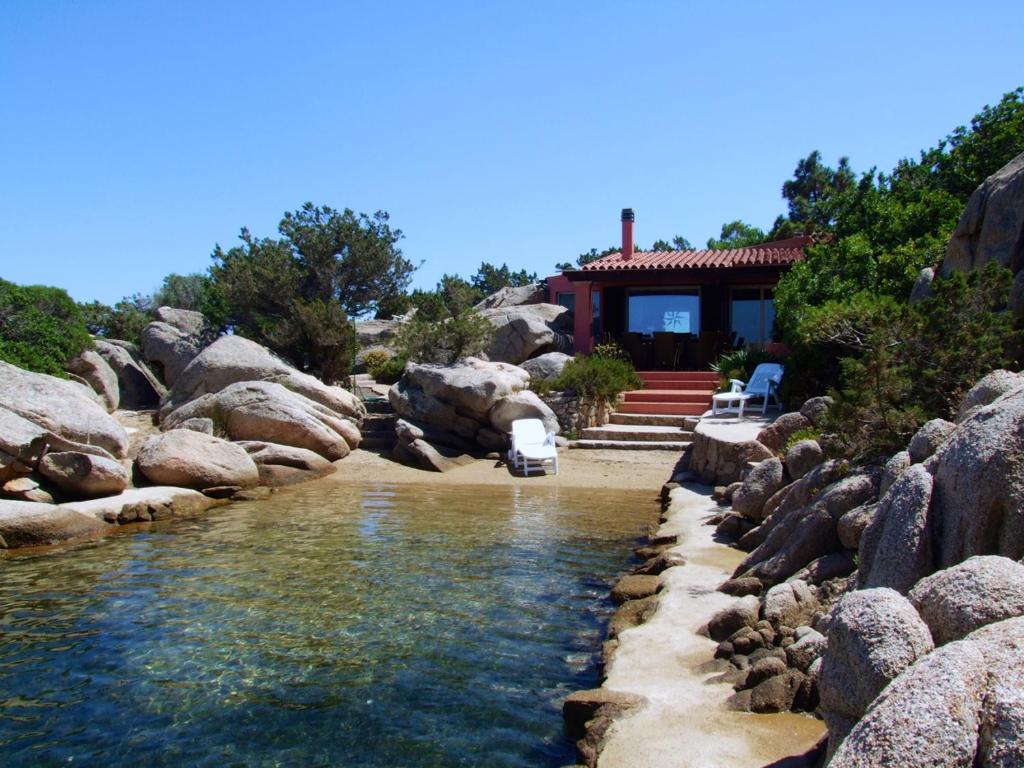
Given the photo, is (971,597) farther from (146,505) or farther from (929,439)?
(146,505)

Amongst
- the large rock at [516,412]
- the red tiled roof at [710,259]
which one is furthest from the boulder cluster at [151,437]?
the red tiled roof at [710,259]

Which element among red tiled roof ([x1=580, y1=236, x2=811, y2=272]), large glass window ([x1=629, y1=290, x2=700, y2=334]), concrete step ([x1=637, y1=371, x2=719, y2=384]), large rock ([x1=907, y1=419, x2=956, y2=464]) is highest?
red tiled roof ([x1=580, y1=236, x2=811, y2=272])

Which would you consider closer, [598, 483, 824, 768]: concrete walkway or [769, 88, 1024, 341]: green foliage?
[598, 483, 824, 768]: concrete walkway

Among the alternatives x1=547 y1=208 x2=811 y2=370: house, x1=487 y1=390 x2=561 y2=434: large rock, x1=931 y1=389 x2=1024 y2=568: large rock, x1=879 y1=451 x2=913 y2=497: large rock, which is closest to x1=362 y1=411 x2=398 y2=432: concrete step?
x1=487 y1=390 x2=561 y2=434: large rock

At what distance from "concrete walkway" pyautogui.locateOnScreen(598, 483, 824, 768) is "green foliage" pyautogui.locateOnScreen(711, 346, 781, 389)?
12199 millimetres

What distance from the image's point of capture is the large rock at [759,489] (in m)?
9.19

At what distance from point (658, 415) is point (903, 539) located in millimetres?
14053

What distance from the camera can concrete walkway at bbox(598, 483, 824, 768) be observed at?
4.18 meters

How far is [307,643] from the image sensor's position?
661 centimetres

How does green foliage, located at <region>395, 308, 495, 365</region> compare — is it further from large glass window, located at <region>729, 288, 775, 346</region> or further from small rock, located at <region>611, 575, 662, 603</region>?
small rock, located at <region>611, 575, 662, 603</region>

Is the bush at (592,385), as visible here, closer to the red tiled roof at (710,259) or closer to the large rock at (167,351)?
the red tiled roof at (710,259)

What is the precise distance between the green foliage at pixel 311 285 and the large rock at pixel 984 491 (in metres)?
18.8

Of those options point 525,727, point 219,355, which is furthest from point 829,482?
point 219,355

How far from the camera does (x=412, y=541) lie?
10.2 meters
